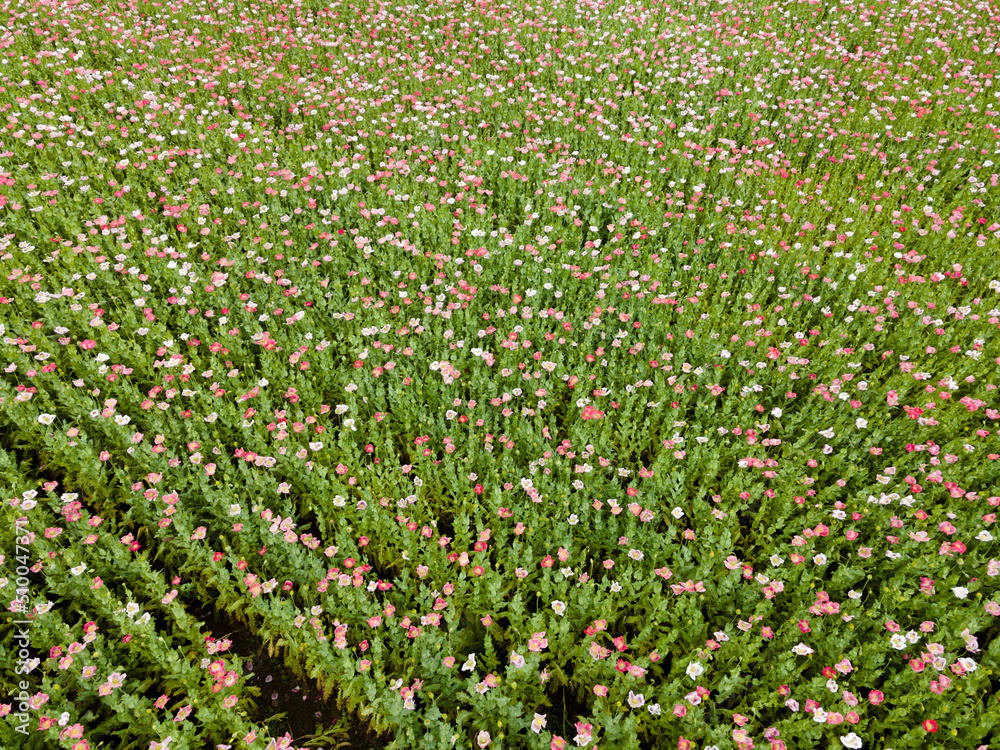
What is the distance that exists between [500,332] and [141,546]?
3.04m

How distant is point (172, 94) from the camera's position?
8539 mm

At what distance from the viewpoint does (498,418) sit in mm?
4527

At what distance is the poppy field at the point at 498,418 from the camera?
3.12 meters

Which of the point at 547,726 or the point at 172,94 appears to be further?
the point at 172,94

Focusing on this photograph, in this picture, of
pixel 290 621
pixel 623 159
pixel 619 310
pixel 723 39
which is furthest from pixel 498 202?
pixel 723 39

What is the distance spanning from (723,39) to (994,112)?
417cm

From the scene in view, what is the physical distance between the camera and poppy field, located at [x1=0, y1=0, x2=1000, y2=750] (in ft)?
10.2

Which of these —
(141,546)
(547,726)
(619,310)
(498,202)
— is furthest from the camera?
(498,202)

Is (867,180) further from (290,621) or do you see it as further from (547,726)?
(290,621)

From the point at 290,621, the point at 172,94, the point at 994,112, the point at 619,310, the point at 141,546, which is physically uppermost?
the point at 994,112

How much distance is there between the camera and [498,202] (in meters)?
6.68

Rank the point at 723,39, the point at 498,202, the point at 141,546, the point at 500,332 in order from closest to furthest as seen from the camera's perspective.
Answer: the point at 141,546, the point at 500,332, the point at 498,202, the point at 723,39

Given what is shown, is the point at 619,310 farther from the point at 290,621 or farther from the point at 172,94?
the point at 172,94

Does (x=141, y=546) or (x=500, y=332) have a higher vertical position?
(x=500, y=332)
